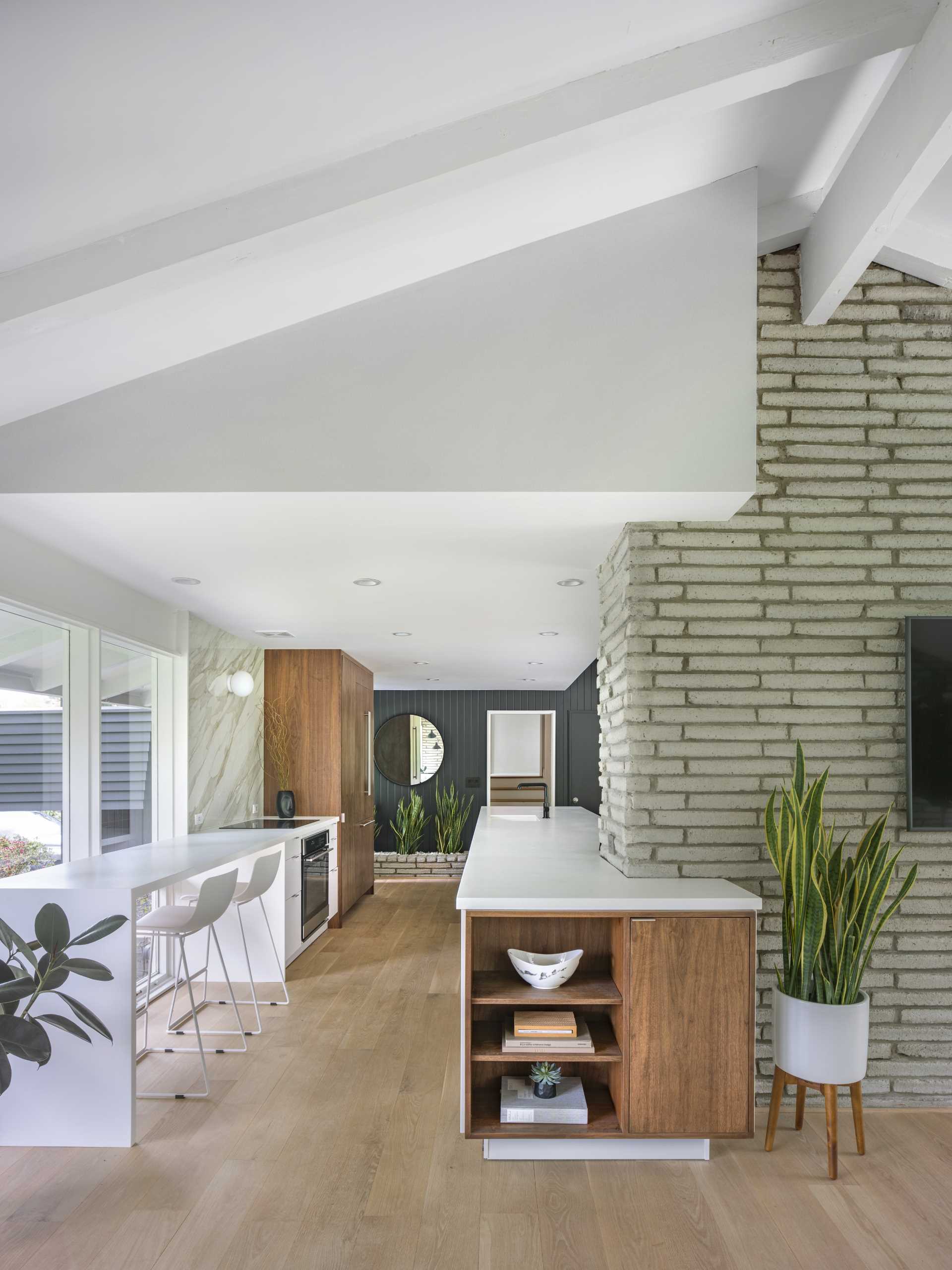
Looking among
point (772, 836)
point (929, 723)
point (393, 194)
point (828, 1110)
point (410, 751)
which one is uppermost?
point (393, 194)

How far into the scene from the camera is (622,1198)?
8.61ft

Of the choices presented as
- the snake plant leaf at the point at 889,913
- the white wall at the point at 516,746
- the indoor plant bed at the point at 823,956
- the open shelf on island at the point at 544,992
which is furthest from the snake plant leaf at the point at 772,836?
the white wall at the point at 516,746

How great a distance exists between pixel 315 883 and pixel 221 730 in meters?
1.21

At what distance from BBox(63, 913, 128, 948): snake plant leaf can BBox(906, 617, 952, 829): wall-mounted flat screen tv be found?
8.92 ft

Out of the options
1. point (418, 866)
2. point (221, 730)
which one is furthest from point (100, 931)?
point (418, 866)

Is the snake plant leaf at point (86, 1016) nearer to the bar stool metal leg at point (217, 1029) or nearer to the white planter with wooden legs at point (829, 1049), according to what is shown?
the bar stool metal leg at point (217, 1029)

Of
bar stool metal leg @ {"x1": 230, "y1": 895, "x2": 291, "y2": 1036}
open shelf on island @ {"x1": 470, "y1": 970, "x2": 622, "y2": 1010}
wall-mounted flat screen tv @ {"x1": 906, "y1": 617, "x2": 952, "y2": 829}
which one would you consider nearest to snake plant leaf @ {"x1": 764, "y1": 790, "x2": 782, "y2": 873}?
wall-mounted flat screen tv @ {"x1": 906, "y1": 617, "x2": 952, "y2": 829}

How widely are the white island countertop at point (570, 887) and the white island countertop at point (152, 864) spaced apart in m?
1.13

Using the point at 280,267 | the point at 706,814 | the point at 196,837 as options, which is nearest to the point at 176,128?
the point at 280,267

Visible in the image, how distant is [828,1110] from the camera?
8.95ft

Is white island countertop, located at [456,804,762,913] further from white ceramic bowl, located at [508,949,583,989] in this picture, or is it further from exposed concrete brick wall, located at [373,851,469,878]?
exposed concrete brick wall, located at [373,851,469,878]

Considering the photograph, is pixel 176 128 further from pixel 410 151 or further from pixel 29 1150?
pixel 29 1150

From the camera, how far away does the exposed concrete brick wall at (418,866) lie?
9.82m

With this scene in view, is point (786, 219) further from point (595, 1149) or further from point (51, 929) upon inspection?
point (51, 929)
